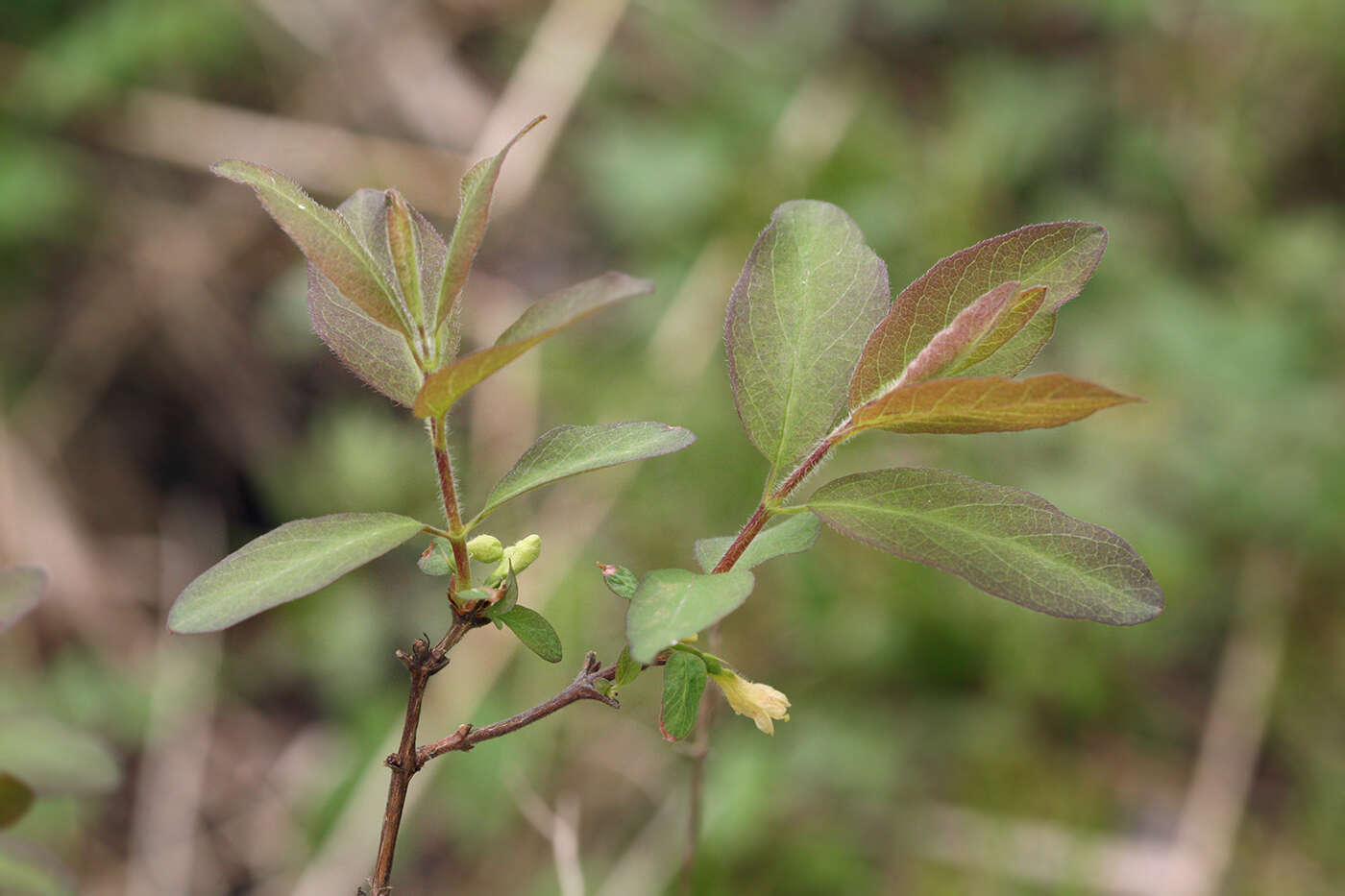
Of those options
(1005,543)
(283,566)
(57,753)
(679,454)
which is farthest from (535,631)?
(679,454)

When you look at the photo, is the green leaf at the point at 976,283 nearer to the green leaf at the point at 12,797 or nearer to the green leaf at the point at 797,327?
the green leaf at the point at 797,327

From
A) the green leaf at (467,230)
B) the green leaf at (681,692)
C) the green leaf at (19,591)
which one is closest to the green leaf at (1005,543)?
the green leaf at (681,692)

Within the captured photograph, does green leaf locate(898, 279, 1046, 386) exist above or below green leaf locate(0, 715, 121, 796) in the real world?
above

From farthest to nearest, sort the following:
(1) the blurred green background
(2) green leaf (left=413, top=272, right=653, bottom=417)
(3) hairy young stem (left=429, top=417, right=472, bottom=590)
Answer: (1) the blurred green background < (3) hairy young stem (left=429, top=417, right=472, bottom=590) < (2) green leaf (left=413, top=272, right=653, bottom=417)

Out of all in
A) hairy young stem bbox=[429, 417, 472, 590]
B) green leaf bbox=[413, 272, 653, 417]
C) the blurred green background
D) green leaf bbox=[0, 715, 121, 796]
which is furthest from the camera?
the blurred green background

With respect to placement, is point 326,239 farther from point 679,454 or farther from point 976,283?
point 679,454

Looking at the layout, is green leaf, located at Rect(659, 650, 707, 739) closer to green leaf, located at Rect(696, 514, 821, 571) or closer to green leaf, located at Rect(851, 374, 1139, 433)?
green leaf, located at Rect(696, 514, 821, 571)

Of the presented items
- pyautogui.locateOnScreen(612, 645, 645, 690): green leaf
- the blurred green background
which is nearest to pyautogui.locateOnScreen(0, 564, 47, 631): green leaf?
pyautogui.locateOnScreen(612, 645, 645, 690): green leaf
